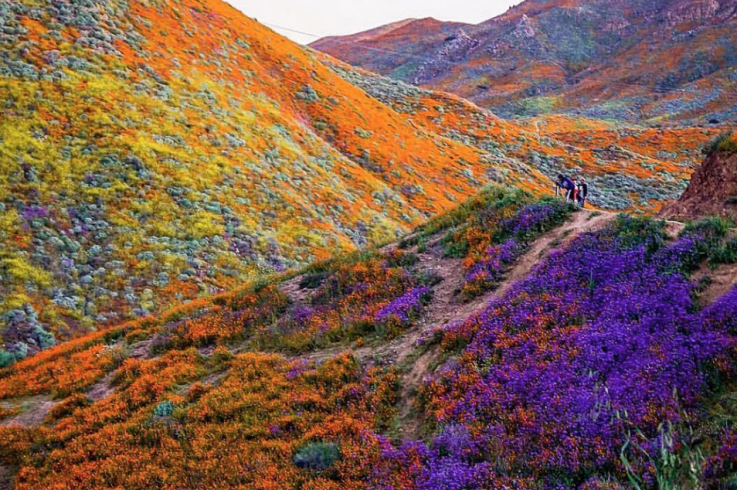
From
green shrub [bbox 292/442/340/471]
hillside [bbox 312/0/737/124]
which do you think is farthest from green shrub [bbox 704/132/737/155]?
hillside [bbox 312/0/737/124]

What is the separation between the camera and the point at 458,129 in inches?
2835

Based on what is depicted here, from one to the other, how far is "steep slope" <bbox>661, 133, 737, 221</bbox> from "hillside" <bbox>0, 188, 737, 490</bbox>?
4.25 metres

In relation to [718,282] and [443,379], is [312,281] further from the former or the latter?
[718,282]

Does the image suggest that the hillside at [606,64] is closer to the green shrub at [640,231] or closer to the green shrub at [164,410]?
the green shrub at [640,231]

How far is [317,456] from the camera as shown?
9.03 m

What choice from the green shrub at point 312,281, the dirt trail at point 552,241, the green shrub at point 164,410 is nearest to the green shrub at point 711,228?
the dirt trail at point 552,241

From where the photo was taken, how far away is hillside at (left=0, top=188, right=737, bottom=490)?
23.6 feet

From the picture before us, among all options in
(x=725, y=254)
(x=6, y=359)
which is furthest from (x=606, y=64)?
(x=6, y=359)

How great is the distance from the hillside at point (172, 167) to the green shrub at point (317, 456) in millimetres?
14308

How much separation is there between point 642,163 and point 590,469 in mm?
75126

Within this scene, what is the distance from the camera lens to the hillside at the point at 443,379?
7.21 metres

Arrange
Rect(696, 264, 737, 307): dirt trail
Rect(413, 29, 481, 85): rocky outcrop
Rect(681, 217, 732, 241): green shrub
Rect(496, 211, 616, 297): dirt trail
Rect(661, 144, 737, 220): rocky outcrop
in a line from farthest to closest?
Rect(413, 29, 481, 85): rocky outcrop < Rect(661, 144, 737, 220): rocky outcrop < Rect(496, 211, 616, 297): dirt trail < Rect(681, 217, 732, 241): green shrub < Rect(696, 264, 737, 307): dirt trail

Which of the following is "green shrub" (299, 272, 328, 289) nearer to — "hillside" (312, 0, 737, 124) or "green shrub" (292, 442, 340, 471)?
"green shrub" (292, 442, 340, 471)

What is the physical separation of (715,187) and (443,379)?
11612 mm
